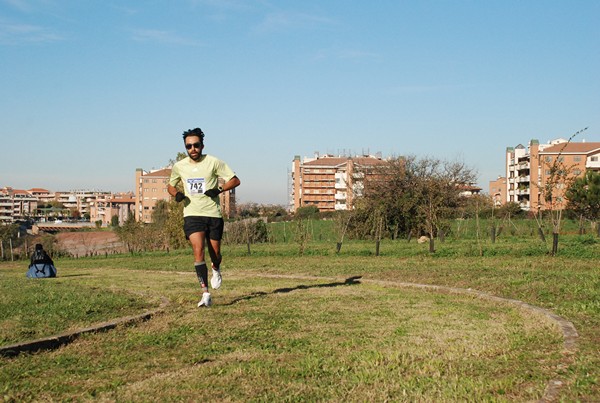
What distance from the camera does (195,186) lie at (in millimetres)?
8664

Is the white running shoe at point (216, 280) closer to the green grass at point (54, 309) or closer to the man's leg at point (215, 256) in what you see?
the man's leg at point (215, 256)

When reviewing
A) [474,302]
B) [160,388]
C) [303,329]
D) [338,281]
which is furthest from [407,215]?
[160,388]

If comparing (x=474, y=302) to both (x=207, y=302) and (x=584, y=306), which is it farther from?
(x=207, y=302)

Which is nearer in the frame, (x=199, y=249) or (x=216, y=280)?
(x=199, y=249)

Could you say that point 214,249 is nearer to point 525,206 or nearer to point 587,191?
point 587,191

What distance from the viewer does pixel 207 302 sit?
7.88m

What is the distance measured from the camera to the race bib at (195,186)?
28.3 ft

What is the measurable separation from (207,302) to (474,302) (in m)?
3.46

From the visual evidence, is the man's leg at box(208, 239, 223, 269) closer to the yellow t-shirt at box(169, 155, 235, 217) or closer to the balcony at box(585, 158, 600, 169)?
the yellow t-shirt at box(169, 155, 235, 217)

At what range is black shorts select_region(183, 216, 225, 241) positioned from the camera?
8633mm

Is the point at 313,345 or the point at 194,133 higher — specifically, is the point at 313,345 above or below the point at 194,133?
below

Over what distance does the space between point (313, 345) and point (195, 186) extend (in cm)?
393

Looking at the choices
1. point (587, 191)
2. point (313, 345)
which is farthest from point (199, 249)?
point (587, 191)

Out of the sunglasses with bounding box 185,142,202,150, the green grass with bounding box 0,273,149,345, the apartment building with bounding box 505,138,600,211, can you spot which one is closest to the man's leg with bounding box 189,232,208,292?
the green grass with bounding box 0,273,149,345
